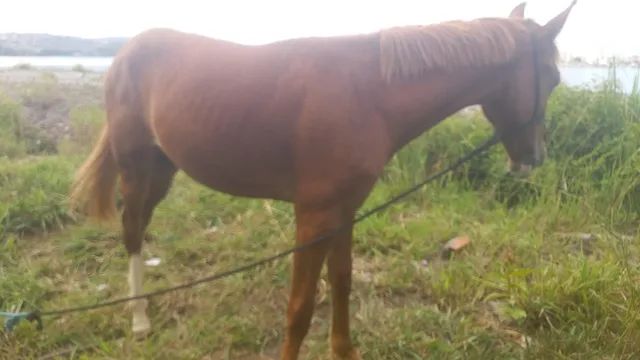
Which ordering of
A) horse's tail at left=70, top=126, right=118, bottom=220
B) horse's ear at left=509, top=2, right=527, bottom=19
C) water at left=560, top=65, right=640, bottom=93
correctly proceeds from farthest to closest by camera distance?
water at left=560, top=65, right=640, bottom=93
horse's tail at left=70, top=126, right=118, bottom=220
horse's ear at left=509, top=2, right=527, bottom=19

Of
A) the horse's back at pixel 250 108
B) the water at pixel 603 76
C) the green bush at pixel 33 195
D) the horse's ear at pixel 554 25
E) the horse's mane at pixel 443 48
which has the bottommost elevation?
the green bush at pixel 33 195

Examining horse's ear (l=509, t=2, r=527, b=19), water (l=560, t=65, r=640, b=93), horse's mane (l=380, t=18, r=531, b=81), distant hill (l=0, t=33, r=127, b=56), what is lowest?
distant hill (l=0, t=33, r=127, b=56)

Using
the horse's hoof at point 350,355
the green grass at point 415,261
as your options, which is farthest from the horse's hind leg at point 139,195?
the horse's hoof at point 350,355

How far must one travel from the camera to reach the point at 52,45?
421 inches

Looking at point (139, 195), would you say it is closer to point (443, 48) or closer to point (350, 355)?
point (350, 355)

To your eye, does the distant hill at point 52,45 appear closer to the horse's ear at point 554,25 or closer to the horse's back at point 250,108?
the horse's back at point 250,108

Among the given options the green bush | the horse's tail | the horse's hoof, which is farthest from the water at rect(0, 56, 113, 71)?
the horse's hoof

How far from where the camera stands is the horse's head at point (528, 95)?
229cm

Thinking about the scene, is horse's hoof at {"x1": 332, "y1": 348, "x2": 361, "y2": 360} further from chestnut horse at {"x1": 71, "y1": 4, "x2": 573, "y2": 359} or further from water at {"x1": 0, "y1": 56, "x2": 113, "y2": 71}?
water at {"x1": 0, "y1": 56, "x2": 113, "y2": 71}

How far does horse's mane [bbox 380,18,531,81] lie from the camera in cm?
218

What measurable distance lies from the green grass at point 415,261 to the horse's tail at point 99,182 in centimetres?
44

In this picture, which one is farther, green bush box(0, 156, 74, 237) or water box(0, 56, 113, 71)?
water box(0, 56, 113, 71)

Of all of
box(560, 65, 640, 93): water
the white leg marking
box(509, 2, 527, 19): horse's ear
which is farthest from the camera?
box(560, 65, 640, 93): water

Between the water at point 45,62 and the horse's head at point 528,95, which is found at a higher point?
the horse's head at point 528,95
